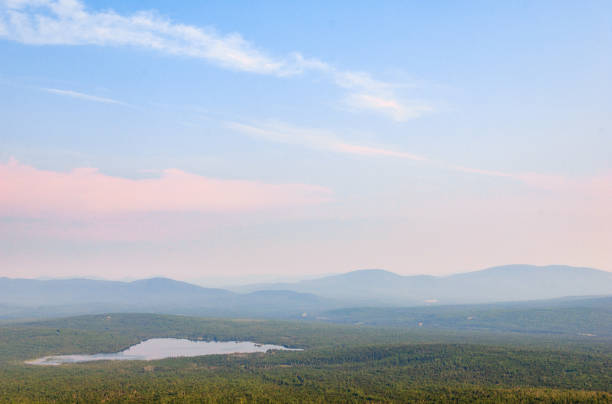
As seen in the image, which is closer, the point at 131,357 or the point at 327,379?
the point at 327,379

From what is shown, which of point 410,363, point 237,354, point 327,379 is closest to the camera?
point 327,379

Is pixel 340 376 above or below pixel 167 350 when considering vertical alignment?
above

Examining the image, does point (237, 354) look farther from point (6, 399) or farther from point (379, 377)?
point (6, 399)

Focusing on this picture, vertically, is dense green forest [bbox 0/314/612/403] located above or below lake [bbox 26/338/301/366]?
above

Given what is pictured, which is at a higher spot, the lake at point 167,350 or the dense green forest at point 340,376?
the dense green forest at point 340,376

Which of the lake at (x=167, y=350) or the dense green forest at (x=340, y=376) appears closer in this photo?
the dense green forest at (x=340, y=376)

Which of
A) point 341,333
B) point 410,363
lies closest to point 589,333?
point 341,333

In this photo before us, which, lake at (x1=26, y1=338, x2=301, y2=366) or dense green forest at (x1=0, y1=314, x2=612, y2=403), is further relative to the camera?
lake at (x1=26, y1=338, x2=301, y2=366)

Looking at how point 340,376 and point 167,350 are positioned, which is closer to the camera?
point 340,376
